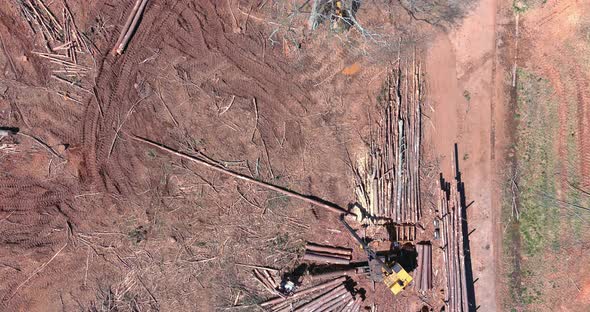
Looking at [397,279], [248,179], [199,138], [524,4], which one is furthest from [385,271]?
[524,4]

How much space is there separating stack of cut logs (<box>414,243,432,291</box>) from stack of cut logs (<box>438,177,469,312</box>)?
22.2 inches

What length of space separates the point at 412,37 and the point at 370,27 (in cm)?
147

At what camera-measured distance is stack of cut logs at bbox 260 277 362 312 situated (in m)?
13.0

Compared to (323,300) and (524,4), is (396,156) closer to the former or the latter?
(323,300)

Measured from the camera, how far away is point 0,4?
12086 mm

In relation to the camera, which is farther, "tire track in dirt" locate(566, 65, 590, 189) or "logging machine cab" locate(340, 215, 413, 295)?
"tire track in dirt" locate(566, 65, 590, 189)

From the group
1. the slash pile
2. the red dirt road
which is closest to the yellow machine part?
the red dirt road

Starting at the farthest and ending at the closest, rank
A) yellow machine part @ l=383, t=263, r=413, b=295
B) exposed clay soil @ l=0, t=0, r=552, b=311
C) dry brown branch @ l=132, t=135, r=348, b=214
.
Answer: dry brown branch @ l=132, t=135, r=348, b=214, exposed clay soil @ l=0, t=0, r=552, b=311, yellow machine part @ l=383, t=263, r=413, b=295

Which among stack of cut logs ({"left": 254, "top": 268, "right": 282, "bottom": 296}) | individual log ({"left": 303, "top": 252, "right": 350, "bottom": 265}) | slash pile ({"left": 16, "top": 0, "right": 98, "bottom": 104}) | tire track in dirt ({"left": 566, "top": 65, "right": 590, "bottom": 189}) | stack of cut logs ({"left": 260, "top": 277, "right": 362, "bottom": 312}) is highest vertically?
slash pile ({"left": 16, "top": 0, "right": 98, "bottom": 104})

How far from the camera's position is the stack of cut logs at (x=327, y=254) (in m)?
13.0

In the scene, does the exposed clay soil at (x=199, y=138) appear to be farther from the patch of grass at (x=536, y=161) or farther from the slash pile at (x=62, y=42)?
the patch of grass at (x=536, y=161)

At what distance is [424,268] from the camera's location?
13.0 meters

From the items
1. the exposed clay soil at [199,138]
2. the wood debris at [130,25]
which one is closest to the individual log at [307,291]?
the exposed clay soil at [199,138]

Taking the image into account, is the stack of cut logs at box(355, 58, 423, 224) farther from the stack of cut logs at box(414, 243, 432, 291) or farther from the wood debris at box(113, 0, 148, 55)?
the wood debris at box(113, 0, 148, 55)
